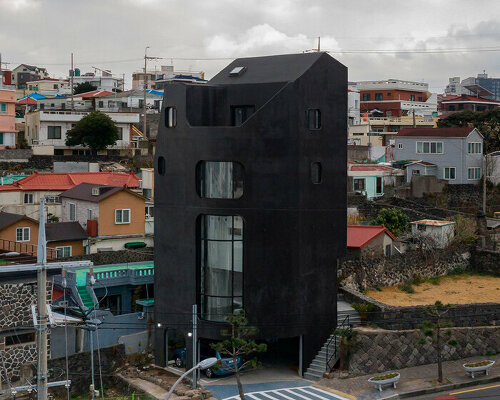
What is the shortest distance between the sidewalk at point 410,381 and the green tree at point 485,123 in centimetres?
4463

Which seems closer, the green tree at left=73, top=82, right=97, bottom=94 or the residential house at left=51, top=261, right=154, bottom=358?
the residential house at left=51, top=261, right=154, bottom=358

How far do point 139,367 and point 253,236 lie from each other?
716 cm

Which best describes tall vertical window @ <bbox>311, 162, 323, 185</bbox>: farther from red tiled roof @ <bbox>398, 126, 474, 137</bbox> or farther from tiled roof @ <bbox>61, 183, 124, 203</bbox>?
red tiled roof @ <bbox>398, 126, 474, 137</bbox>

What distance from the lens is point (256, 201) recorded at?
29156 millimetres

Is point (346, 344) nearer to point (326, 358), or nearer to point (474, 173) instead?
point (326, 358)

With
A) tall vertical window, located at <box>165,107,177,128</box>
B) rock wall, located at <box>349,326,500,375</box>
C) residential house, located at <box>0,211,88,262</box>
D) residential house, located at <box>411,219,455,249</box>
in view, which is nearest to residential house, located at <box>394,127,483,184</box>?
residential house, located at <box>411,219,455,249</box>

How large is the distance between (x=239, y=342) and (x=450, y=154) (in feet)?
137

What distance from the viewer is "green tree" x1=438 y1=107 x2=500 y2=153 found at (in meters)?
73.1

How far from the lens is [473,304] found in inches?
1276

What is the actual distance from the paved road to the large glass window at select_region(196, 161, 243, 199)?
32.7 feet

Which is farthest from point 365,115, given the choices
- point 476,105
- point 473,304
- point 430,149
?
point 473,304

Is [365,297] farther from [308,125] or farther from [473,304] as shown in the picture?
[308,125]

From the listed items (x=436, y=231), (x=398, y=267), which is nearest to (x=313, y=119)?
(x=398, y=267)

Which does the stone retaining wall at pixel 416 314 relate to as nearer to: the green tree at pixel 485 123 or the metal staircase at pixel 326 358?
the metal staircase at pixel 326 358
